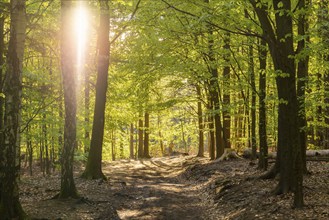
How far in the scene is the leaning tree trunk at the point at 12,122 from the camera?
7.99 metres

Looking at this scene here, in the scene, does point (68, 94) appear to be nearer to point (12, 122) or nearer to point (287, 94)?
point (12, 122)

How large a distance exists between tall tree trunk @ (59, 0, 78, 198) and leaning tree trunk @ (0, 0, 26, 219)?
218cm

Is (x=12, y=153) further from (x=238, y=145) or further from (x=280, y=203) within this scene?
(x=238, y=145)

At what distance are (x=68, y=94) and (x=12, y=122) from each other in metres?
2.87

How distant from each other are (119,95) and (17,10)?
55.3 ft

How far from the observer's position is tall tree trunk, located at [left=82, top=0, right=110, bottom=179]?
16297 millimetres

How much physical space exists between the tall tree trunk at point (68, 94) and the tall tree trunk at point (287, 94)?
6013mm

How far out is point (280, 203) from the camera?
9.26 m

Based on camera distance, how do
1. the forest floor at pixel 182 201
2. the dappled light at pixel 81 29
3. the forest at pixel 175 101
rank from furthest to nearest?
the dappled light at pixel 81 29 → the forest floor at pixel 182 201 → the forest at pixel 175 101

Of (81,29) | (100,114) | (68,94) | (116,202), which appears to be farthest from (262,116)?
(81,29)

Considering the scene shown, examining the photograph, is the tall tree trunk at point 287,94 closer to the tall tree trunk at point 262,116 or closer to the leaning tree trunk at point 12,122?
the tall tree trunk at point 262,116

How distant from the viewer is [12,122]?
815cm

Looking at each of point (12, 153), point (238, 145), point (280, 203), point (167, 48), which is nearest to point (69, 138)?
point (12, 153)

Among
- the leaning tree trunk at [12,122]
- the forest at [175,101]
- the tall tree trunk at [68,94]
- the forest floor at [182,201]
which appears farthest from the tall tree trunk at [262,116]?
the leaning tree trunk at [12,122]
